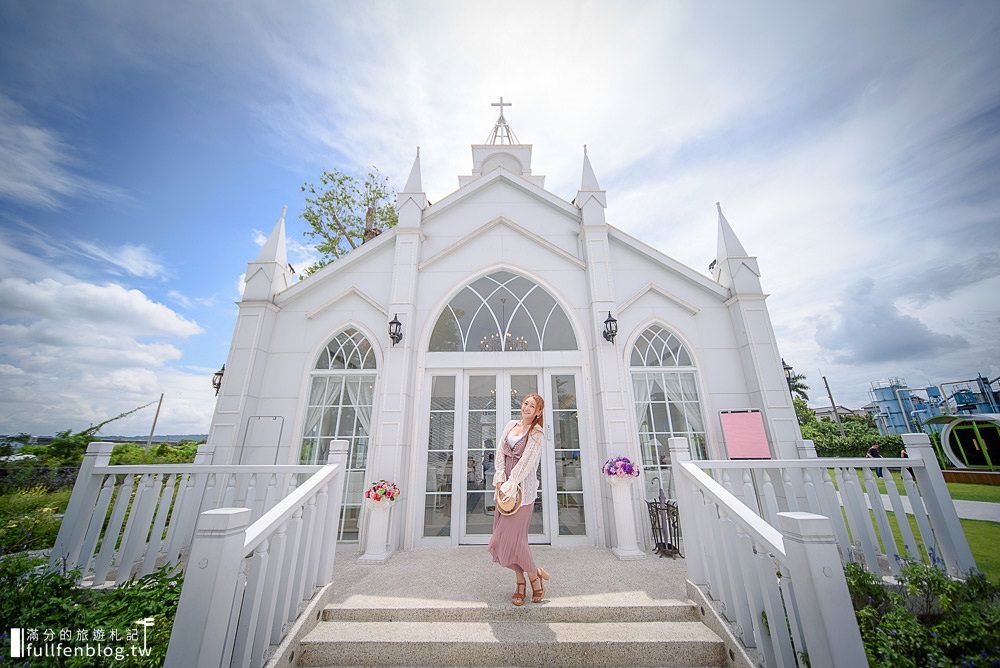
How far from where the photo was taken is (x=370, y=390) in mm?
5770

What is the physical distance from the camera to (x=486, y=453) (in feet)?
17.3

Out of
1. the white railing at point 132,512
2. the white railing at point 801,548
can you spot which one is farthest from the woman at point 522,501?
the white railing at point 132,512

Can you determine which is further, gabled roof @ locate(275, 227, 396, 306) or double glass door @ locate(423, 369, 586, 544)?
gabled roof @ locate(275, 227, 396, 306)

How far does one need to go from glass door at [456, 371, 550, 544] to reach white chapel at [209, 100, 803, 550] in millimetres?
22

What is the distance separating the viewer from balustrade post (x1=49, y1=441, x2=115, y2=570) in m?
3.55

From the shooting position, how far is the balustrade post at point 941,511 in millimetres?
3199

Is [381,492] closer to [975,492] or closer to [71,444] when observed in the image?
[71,444]

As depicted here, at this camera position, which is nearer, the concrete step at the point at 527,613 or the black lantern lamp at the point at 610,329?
the concrete step at the point at 527,613

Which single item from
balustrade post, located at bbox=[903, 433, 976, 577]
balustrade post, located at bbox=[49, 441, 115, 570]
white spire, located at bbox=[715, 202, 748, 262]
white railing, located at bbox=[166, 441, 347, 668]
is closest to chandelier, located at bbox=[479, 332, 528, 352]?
white railing, located at bbox=[166, 441, 347, 668]

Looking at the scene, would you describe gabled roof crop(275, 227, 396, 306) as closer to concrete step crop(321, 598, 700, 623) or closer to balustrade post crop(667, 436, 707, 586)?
concrete step crop(321, 598, 700, 623)

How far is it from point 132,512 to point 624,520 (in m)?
5.80

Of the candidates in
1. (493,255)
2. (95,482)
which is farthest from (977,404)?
(95,482)

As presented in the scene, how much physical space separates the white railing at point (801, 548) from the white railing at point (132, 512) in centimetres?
366

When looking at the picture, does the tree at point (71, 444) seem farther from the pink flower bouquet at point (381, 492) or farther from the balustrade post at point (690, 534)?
the balustrade post at point (690, 534)
